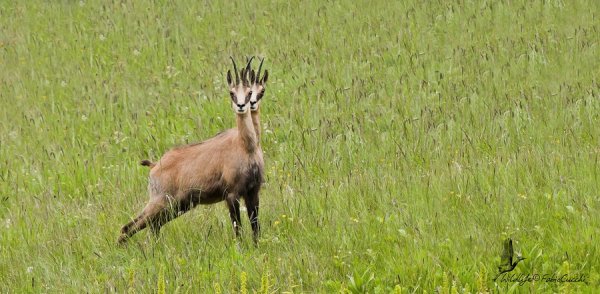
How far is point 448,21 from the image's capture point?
16.8 meters

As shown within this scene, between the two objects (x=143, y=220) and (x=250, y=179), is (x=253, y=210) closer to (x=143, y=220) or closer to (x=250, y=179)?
(x=250, y=179)

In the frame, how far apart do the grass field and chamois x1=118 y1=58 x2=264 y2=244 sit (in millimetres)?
220

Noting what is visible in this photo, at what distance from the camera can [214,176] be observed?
27.4ft

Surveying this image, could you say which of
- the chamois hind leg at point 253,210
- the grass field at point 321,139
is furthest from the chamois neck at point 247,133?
the grass field at point 321,139

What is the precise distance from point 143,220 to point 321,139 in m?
3.88

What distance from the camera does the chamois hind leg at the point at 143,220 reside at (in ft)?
27.8

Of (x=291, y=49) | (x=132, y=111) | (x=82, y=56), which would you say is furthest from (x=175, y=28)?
(x=132, y=111)

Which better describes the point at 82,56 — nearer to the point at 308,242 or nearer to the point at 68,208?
the point at 68,208

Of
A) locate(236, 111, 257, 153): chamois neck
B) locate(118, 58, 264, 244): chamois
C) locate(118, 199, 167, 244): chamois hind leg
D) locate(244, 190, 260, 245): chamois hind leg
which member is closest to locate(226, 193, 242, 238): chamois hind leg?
locate(118, 58, 264, 244): chamois

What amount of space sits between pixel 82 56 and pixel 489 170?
11.0m

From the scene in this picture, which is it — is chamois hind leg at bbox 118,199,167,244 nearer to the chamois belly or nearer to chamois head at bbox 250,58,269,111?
the chamois belly

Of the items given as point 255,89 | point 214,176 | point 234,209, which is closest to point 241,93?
point 255,89

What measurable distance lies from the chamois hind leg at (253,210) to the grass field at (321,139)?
105 millimetres

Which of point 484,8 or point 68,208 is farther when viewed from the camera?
point 484,8
